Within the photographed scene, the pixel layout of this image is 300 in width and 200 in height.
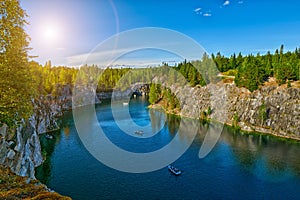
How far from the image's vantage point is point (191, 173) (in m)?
46.2

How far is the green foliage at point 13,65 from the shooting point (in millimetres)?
17547

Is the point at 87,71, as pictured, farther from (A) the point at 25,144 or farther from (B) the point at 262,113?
(A) the point at 25,144

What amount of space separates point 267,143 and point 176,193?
1534 inches

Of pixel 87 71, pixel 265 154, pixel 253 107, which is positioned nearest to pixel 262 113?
pixel 253 107

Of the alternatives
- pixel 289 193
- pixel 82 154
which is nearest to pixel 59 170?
pixel 82 154

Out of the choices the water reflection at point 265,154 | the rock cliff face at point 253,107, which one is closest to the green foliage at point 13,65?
the water reflection at point 265,154

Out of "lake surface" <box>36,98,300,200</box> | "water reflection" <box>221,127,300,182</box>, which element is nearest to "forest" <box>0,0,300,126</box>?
"lake surface" <box>36,98,300,200</box>

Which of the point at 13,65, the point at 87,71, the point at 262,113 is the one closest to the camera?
the point at 13,65

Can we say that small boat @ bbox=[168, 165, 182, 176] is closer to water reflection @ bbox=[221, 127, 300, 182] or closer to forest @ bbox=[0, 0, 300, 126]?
water reflection @ bbox=[221, 127, 300, 182]

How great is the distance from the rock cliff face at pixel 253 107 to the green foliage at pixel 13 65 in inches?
2914

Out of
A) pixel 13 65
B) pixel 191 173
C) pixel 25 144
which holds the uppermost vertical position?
pixel 13 65

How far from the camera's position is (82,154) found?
5581 centimetres

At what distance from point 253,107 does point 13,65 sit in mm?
79207

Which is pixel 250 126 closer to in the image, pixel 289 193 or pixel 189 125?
pixel 189 125
